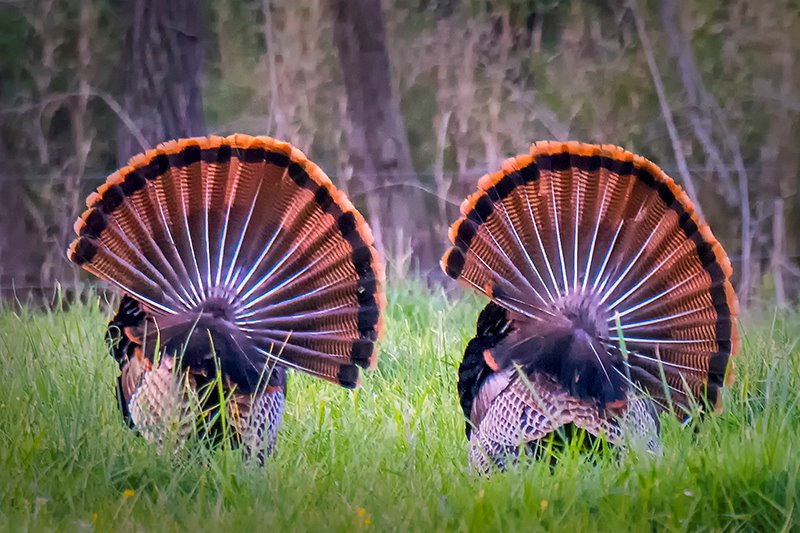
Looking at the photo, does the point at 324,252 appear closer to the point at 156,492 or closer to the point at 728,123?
the point at 156,492

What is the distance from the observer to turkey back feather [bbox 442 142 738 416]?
3.31m

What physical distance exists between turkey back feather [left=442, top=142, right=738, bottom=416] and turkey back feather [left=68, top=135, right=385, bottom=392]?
1.71 feet

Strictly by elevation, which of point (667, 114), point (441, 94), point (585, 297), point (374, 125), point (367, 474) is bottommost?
point (367, 474)

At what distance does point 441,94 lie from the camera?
9.65 m

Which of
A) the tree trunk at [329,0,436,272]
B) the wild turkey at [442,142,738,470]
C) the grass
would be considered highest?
the tree trunk at [329,0,436,272]

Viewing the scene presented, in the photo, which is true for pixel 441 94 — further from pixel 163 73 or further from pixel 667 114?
pixel 163 73

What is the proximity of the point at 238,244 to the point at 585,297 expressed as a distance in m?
1.21

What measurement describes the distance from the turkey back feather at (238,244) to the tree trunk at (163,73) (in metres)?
3.35

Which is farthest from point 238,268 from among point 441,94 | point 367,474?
point 441,94

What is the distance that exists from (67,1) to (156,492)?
723cm

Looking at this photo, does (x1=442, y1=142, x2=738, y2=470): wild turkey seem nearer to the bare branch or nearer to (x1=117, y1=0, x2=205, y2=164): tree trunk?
the bare branch

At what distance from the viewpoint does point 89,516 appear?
2.84 m

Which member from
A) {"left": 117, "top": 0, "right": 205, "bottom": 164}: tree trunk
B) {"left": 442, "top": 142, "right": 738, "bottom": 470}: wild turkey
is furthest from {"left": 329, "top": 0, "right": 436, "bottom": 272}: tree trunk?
{"left": 442, "top": 142, "right": 738, "bottom": 470}: wild turkey

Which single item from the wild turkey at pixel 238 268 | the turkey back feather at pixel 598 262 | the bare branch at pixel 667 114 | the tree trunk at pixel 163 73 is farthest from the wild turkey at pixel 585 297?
the tree trunk at pixel 163 73
